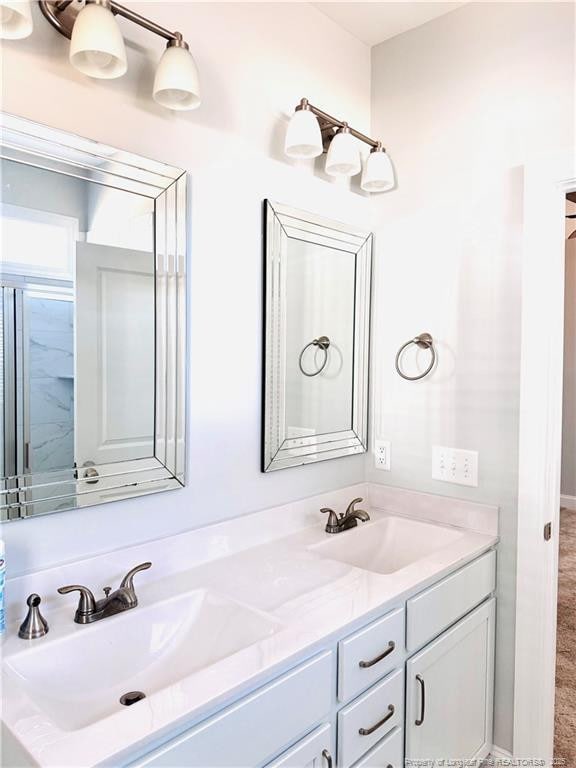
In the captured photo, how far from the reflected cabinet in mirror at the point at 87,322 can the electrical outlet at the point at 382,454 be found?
0.92 meters

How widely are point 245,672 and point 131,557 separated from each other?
0.52 m

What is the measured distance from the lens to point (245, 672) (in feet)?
3.34

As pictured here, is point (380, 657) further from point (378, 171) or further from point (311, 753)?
point (378, 171)

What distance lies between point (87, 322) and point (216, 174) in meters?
0.61

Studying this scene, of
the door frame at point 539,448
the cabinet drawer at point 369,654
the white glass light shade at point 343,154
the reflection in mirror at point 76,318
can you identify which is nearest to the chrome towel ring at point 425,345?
the door frame at point 539,448

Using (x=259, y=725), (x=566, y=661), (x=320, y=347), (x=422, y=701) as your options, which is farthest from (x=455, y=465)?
(x=566, y=661)

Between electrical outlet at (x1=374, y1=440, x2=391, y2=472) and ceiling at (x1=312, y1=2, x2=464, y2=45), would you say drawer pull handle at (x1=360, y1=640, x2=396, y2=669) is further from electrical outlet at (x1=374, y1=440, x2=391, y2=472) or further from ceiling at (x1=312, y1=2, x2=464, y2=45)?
ceiling at (x1=312, y1=2, x2=464, y2=45)

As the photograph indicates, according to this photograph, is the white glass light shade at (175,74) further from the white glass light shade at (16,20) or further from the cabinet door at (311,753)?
the cabinet door at (311,753)

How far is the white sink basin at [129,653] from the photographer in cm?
107

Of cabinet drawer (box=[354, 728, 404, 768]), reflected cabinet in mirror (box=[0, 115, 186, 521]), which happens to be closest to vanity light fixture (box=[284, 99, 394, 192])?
reflected cabinet in mirror (box=[0, 115, 186, 521])

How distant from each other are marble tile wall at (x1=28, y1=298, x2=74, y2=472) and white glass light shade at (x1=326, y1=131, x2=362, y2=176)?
1043 millimetres

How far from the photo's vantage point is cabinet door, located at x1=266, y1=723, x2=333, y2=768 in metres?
1.11

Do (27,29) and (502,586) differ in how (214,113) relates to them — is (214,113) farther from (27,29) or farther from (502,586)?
(502,586)

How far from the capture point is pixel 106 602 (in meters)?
1.25
